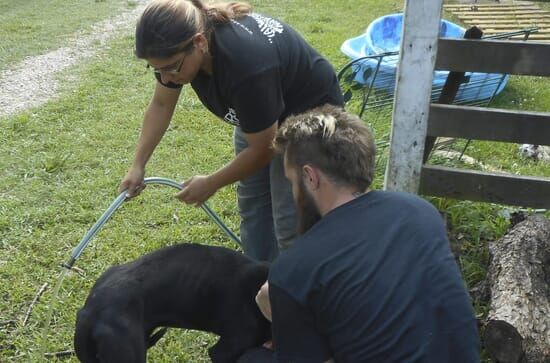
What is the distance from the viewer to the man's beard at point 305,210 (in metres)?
1.99

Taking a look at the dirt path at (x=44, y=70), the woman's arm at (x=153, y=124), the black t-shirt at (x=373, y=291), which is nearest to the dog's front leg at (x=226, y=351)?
the black t-shirt at (x=373, y=291)

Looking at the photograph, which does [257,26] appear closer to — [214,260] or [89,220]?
[214,260]

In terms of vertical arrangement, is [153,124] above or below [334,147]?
below

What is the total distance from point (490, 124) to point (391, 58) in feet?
10.2

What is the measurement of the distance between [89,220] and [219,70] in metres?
2.27

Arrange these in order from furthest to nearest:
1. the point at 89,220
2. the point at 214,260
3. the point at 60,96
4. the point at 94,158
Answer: the point at 60,96 → the point at 94,158 → the point at 89,220 → the point at 214,260

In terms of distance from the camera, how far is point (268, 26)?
2562 mm

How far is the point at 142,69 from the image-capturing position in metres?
7.69

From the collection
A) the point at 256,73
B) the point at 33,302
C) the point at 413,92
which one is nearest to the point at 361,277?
the point at 256,73

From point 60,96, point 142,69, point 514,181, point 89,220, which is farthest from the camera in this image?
point 142,69

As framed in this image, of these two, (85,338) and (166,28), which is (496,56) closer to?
(166,28)

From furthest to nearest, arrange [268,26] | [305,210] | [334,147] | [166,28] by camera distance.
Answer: [268,26] → [166,28] → [305,210] → [334,147]

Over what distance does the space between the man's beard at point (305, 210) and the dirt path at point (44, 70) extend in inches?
201

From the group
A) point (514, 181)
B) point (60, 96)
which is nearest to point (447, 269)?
point (514, 181)
